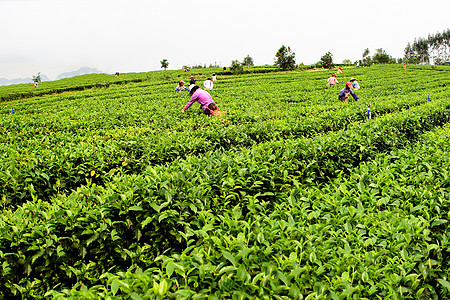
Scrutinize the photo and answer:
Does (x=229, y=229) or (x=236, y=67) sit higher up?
(x=236, y=67)

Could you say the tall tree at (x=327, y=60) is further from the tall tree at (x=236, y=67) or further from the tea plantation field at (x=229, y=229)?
the tea plantation field at (x=229, y=229)

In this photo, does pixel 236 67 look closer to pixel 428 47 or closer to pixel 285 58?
pixel 285 58

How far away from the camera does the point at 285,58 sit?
46.4 metres

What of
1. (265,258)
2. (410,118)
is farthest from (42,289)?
(410,118)

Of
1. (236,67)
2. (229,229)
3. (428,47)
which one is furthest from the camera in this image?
(428,47)

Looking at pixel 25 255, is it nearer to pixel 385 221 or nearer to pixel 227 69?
pixel 385 221

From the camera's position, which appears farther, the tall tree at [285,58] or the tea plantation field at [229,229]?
the tall tree at [285,58]

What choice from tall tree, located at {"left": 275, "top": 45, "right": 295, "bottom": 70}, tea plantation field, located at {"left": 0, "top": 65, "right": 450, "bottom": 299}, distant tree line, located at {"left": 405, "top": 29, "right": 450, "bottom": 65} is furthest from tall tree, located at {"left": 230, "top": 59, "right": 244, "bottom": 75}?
distant tree line, located at {"left": 405, "top": 29, "right": 450, "bottom": 65}

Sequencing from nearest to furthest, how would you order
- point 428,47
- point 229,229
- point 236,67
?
1. point 229,229
2. point 236,67
3. point 428,47

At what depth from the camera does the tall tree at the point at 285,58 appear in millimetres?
46438

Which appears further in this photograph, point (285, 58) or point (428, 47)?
point (428, 47)

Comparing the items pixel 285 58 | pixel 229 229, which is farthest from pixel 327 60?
pixel 229 229

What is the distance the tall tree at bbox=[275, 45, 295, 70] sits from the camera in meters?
46.4

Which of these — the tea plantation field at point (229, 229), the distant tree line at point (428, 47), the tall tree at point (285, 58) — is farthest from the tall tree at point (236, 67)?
the distant tree line at point (428, 47)
